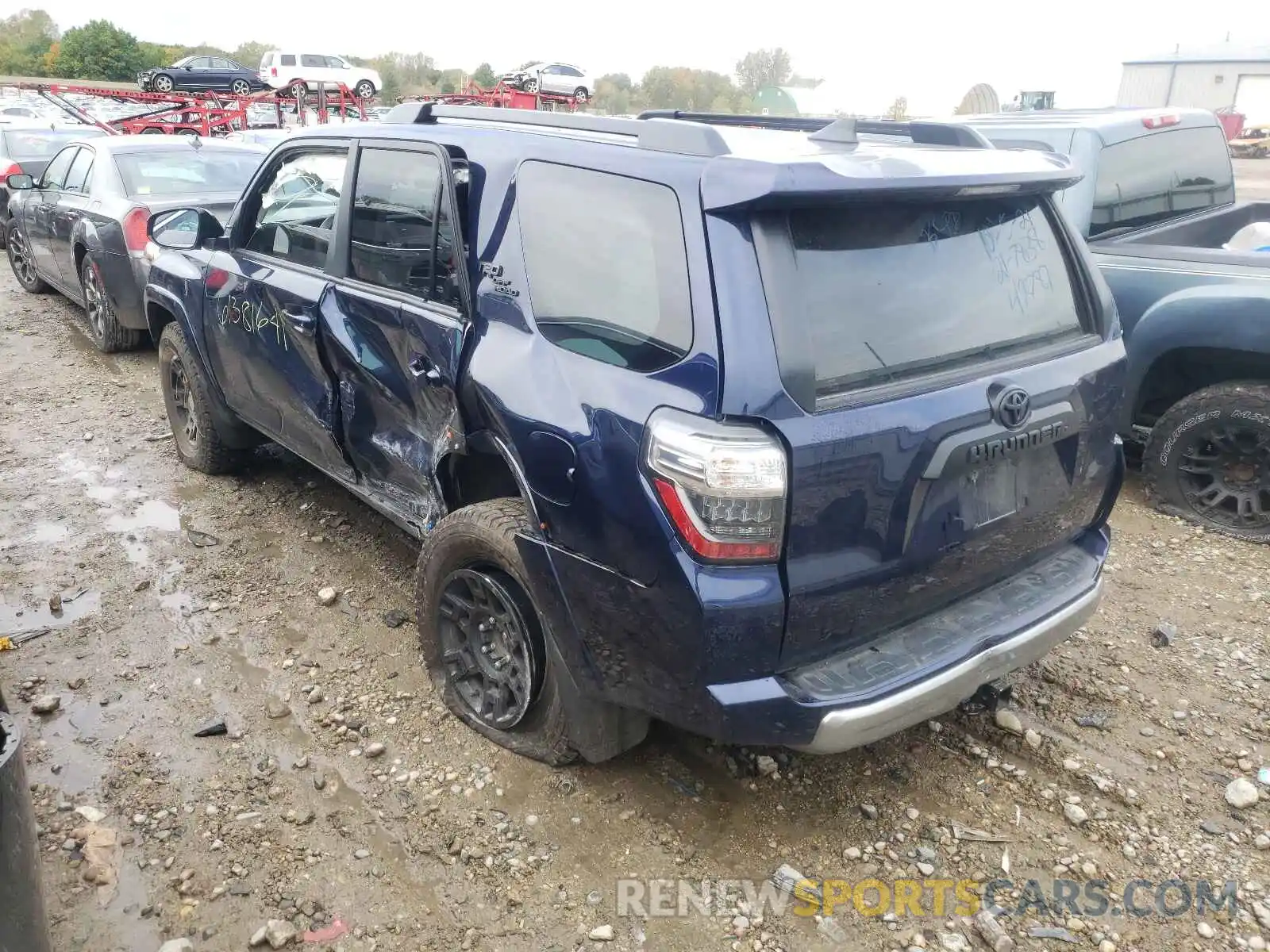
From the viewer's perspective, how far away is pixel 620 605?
7.91 ft

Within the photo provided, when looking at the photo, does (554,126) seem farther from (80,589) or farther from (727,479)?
(80,589)

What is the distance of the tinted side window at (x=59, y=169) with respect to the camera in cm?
836

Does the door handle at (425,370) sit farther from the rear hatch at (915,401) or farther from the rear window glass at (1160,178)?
the rear window glass at (1160,178)

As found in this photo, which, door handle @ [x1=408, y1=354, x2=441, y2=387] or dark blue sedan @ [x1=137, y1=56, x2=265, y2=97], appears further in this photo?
dark blue sedan @ [x1=137, y1=56, x2=265, y2=97]

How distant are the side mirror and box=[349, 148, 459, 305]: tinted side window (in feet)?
4.70

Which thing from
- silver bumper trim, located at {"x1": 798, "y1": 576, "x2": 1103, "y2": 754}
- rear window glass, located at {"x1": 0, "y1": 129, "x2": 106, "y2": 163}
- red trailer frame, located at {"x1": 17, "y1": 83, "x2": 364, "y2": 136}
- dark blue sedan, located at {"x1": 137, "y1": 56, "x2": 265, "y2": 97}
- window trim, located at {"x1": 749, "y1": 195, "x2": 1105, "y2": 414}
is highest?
dark blue sedan, located at {"x1": 137, "y1": 56, "x2": 265, "y2": 97}

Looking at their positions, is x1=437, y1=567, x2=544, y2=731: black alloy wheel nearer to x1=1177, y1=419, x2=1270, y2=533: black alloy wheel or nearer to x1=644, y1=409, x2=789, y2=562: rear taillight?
x1=644, y1=409, x2=789, y2=562: rear taillight

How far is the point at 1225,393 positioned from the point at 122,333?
777 cm

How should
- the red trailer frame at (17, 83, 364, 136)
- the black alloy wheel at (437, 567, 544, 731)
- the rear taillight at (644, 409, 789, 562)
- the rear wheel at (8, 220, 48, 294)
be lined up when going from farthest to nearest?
the red trailer frame at (17, 83, 364, 136), the rear wheel at (8, 220, 48, 294), the black alloy wheel at (437, 567, 544, 731), the rear taillight at (644, 409, 789, 562)

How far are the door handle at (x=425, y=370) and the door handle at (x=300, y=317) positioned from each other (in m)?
0.76

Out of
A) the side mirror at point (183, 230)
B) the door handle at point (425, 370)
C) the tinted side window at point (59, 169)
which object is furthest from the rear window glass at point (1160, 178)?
the tinted side window at point (59, 169)

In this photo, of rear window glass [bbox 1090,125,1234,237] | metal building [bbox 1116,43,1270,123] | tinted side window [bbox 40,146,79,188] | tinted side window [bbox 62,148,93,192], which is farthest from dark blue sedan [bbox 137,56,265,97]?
metal building [bbox 1116,43,1270,123]

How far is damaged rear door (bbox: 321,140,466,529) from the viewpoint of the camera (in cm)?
307

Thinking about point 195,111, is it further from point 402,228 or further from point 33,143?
point 402,228
